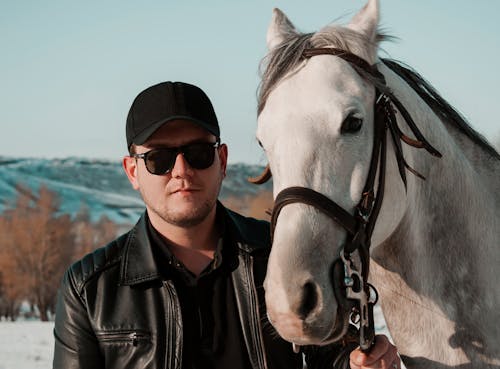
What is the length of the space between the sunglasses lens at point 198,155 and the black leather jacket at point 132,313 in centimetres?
49

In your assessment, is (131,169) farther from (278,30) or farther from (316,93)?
(316,93)

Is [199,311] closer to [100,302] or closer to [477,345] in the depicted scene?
[100,302]

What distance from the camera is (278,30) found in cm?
307

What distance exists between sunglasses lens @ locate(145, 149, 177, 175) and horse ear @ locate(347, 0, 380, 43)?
118 cm

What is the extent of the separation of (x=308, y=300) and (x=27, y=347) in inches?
497

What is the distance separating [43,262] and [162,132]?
46856mm

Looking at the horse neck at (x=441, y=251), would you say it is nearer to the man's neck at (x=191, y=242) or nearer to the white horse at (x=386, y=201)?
the white horse at (x=386, y=201)

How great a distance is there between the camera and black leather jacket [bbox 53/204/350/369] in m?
2.87

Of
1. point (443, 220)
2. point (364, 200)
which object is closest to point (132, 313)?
point (364, 200)

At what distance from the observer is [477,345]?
280cm

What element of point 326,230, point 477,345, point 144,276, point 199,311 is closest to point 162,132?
point 144,276

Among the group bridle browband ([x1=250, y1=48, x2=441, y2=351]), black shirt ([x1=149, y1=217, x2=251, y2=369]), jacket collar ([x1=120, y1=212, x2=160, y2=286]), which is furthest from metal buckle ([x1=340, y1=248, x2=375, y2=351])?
jacket collar ([x1=120, y1=212, x2=160, y2=286])

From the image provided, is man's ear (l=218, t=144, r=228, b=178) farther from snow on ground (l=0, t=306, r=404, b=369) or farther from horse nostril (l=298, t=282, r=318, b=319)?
snow on ground (l=0, t=306, r=404, b=369)

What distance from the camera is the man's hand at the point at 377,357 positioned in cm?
259
